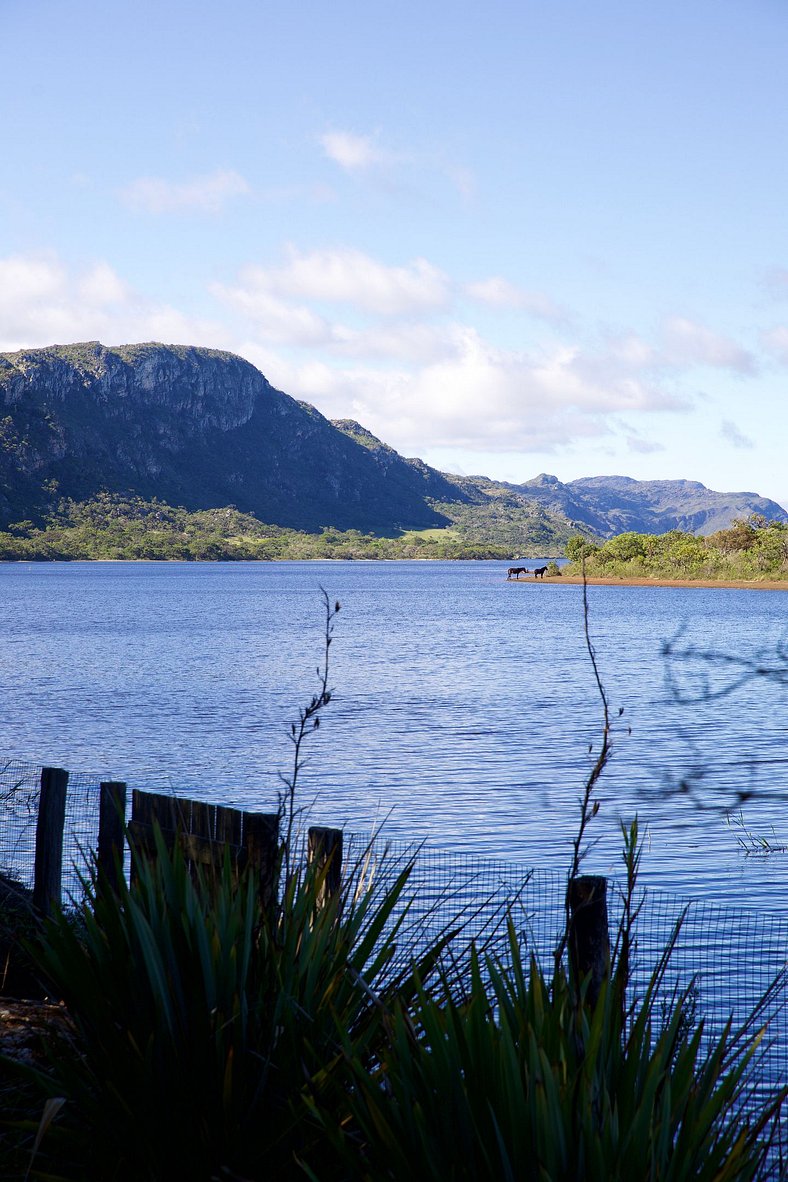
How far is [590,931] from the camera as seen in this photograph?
13.3 ft

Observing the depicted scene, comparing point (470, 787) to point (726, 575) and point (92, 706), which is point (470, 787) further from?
point (726, 575)

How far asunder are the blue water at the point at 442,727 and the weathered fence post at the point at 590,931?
43cm

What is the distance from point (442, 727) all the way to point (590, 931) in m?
20.6

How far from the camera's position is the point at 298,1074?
140 inches

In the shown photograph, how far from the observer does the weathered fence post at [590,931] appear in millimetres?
4008

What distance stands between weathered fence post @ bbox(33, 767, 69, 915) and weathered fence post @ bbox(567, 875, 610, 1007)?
436 centimetres

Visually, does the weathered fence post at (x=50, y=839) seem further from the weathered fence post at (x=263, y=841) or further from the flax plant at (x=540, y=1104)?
the flax plant at (x=540, y=1104)

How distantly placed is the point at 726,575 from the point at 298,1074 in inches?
4230

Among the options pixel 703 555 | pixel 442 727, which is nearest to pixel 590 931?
pixel 442 727

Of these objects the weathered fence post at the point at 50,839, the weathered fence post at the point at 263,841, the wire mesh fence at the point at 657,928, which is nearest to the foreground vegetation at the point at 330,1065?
the weathered fence post at the point at 263,841

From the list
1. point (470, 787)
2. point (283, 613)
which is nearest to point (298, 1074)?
point (470, 787)

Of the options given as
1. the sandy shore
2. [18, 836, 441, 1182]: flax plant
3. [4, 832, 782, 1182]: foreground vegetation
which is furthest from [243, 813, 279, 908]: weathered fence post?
the sandy shore

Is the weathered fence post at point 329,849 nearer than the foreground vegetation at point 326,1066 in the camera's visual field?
No

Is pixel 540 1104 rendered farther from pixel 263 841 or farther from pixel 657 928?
pixel 657 928
